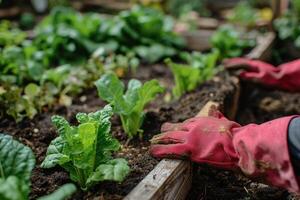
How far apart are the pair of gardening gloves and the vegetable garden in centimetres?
9

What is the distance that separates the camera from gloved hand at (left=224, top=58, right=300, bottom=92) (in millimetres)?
3160

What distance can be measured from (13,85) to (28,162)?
146 centimetres

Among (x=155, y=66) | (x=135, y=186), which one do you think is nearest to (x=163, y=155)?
(x=135, y=186)

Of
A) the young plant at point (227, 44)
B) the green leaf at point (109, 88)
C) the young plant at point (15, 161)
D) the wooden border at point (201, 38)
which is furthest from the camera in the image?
the wooden border at point (201, 38)

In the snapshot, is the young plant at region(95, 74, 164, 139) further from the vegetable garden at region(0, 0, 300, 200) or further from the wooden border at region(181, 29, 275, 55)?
the wooden border at region(181, 29, 275, 55)

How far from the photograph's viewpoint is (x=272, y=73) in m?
3.28

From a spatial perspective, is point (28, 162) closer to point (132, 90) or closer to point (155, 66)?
point (132, 90)

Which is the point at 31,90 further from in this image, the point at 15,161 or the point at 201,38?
the point at 201,38

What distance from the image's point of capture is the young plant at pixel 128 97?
239 cm

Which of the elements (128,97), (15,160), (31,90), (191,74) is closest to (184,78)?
(191,74)

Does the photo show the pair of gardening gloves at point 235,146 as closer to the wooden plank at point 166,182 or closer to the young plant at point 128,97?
the wooden plank at point 166,182

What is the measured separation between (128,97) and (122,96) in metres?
0.03

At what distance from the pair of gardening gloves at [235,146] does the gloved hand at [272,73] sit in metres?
0.87

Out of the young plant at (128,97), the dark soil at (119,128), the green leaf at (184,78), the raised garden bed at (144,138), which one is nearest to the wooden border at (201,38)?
the raised garden bed at (144,138)
